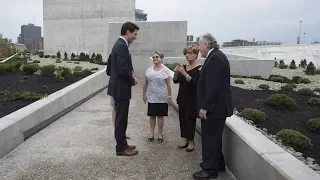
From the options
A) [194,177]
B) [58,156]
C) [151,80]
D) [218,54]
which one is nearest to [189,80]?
[151,80]

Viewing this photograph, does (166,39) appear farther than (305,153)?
Yes

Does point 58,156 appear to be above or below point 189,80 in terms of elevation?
below

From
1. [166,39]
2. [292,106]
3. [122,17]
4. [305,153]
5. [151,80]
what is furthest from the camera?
[122,17]

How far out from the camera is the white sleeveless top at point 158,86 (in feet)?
18.4

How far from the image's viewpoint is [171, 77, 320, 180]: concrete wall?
9.89 feet

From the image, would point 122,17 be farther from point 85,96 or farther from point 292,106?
point 292,106

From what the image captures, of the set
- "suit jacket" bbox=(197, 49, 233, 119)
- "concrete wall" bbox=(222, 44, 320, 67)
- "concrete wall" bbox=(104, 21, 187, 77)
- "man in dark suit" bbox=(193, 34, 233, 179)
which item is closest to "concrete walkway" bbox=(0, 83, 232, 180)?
"man in dark suit" bbox=(193, 34, 233, 179)

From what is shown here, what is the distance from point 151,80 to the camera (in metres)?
5.64

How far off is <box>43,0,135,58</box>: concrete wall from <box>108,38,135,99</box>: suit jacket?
3704 centimetres

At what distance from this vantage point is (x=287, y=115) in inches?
279

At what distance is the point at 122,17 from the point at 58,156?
38105mm

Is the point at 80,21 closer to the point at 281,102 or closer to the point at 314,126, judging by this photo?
the point at 281,102

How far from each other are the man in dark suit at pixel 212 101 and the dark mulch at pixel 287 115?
1.66 meters

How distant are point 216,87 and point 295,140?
2121 millimetres
